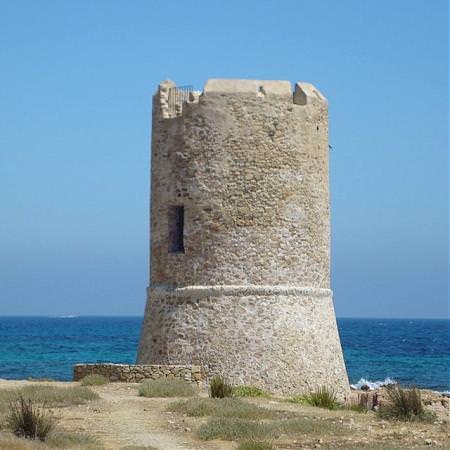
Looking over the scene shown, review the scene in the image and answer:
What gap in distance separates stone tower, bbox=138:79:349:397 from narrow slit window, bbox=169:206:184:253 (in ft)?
0.07

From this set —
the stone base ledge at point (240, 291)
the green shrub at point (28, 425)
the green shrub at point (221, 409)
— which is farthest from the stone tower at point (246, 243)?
the green shrub at point (28, 425)

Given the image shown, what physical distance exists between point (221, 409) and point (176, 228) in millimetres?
5753

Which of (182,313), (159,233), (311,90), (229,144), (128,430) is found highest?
(311,90)

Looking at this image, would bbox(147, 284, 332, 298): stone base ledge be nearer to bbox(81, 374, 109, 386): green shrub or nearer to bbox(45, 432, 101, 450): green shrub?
bbox(81, 374, 109, 386): green shrub

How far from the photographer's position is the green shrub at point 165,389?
57.2 feet

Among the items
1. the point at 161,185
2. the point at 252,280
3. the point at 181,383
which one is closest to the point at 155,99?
the point at 161,185

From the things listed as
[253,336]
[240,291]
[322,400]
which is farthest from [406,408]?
[240,291]

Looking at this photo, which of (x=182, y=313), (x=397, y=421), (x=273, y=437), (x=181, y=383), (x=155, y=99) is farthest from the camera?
(x=155, y=99)

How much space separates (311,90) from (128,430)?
29.6 feet

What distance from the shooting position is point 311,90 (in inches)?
791

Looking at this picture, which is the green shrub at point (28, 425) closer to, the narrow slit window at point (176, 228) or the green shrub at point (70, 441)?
the green shrub at point (70, 441)

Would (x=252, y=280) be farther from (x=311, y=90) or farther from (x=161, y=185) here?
(x=311, y=90)

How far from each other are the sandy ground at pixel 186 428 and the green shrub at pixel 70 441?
236mm

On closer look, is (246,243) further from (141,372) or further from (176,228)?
(141,372)
